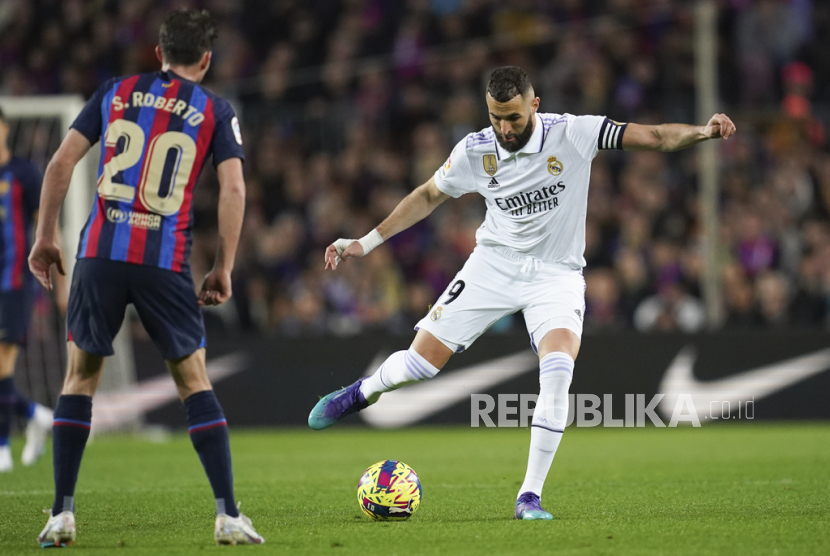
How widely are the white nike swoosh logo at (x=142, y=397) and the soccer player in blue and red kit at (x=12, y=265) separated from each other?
3632mm

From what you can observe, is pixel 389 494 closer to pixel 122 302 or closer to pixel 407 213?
pixel 407 213

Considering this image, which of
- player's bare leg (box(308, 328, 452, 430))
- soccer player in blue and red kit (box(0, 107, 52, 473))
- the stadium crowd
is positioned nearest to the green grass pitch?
player's bare leg (box(308, 328, 452, 430))

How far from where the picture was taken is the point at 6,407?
916 centimetres

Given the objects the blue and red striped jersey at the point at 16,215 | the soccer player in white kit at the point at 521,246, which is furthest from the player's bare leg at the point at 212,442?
the blue and red striped jersey at the point at 16,215

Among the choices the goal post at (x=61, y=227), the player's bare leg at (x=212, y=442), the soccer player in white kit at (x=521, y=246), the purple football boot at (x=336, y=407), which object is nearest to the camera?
the player's bare leg at (x=212, y=442)

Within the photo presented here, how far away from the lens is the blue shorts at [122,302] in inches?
193

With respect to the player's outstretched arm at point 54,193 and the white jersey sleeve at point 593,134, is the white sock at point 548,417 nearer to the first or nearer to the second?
the white jersey sleeve at point 593,134

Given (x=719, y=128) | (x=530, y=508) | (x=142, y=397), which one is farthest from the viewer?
(x=142, y=397)

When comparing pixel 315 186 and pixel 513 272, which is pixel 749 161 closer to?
pixel 315 186

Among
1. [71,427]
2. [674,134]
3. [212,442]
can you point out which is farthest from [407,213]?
[71,427]

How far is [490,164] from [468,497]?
1980 millimetres

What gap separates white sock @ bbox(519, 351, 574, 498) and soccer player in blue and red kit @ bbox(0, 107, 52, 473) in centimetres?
483

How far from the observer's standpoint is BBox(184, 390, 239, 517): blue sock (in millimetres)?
4859

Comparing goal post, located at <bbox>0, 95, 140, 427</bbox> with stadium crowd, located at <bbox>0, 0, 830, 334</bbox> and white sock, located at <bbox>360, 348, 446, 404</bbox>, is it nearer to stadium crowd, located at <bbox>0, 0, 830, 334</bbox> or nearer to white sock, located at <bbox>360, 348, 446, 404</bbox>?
stadium crowd, located at <bbox>0, 0, 830, 334</bbox>
